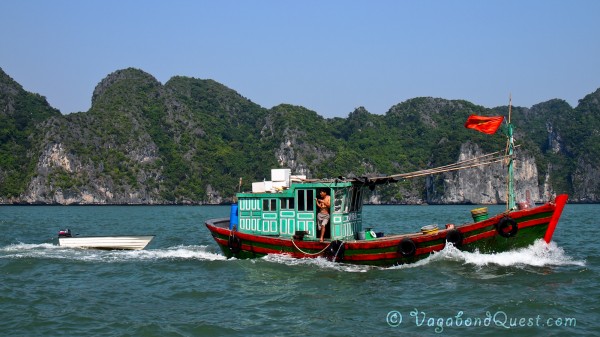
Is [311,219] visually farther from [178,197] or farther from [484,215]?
[178,197]

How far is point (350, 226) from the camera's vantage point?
20.6 m

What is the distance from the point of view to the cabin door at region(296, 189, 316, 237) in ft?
65.4

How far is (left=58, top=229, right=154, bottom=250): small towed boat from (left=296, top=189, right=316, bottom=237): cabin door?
845cm

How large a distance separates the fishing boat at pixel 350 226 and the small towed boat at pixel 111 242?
4.62 meters

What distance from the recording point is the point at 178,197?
15050cm

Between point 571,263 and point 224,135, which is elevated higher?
point 224,135

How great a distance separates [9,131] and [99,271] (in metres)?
130

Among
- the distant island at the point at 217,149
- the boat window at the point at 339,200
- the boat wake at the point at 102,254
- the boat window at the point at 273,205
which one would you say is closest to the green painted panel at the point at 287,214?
the boat window at the point at 273,205

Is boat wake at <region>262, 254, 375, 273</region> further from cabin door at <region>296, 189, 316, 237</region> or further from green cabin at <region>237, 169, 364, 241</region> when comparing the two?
cabin door at <region>296, 189, 316, 237</region>

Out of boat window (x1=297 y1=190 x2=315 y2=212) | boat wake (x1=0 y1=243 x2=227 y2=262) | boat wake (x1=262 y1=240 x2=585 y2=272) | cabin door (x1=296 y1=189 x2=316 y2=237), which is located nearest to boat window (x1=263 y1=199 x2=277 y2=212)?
cabin door (x1=296 y1=189 x2=316 y2=237)

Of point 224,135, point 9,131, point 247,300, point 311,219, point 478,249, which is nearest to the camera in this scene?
point 247,300

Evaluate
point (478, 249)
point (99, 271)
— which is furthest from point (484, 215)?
point (99, 271)

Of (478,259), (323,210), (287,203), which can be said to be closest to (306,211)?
(323,210)

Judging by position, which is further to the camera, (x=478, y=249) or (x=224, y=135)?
(x=224, y=135)
